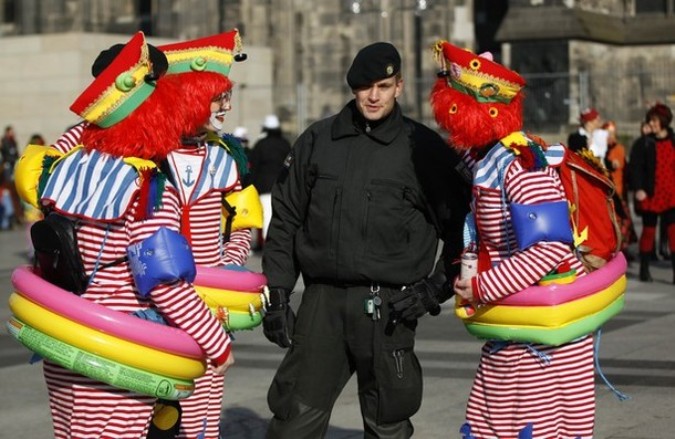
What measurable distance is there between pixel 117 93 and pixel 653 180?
11.5m

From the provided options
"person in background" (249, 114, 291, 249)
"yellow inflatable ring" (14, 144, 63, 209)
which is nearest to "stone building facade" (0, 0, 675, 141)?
"person in background" (249, 114, 291, 249)

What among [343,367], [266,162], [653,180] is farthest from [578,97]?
[343,367]

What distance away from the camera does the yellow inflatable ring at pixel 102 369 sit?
5.21 meters

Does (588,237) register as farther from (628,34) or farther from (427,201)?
(628,34)

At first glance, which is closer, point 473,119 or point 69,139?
point 473,119

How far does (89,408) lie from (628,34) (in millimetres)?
27968

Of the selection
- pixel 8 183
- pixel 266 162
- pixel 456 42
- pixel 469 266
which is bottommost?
pixel 8 183

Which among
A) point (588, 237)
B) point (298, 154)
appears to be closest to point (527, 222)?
point (588, 237)

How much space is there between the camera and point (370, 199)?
6094 millimetres

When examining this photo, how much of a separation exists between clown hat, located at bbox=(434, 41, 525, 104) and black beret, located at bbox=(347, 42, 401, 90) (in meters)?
0.22

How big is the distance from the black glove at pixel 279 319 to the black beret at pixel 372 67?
0.84 meters

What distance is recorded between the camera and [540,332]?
5840 mm

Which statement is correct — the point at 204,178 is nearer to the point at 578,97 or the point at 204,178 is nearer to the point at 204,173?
the point at 204,173

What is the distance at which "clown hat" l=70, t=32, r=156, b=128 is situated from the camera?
17.7 feet
